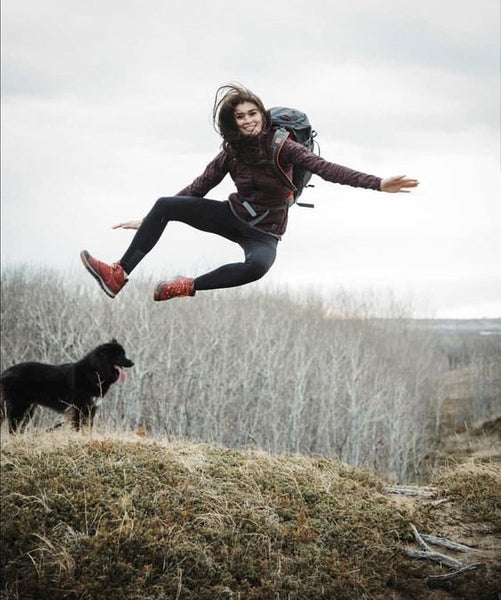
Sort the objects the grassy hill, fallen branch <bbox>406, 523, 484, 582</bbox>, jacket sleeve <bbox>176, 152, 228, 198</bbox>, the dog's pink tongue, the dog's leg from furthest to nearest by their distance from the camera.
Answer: the dog's leg → the dog's pink tongue → fallen branch <bbox>406, 523, 484, 582</bbox> → the grassy hill → jacket sleeve <bbox>176, 152, 228, 198</bbox>

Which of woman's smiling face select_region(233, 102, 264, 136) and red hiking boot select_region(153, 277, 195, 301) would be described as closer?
woman's smiling face select_region(233, 102, 264, 136)

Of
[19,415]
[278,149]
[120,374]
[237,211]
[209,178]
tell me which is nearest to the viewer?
[278,149]

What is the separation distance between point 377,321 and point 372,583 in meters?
44.6

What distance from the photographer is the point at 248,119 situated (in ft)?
13.1

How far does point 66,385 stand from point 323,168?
18.2ft

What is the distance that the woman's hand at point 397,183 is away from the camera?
361cm

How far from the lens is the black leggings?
413 cm

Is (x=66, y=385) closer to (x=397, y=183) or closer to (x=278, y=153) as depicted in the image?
(x=278, y=153)

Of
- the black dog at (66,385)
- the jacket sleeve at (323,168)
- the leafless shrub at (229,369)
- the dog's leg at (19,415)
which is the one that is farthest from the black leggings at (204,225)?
the leafless shrub at (229,369)

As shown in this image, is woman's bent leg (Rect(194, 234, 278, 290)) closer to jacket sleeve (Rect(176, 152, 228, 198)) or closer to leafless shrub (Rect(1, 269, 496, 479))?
jacket sleeve (Rect(176, 152, 228, 198))

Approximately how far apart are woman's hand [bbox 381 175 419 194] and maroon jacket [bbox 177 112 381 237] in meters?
0.31

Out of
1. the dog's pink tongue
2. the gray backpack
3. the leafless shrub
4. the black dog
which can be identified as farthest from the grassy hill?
the leafless shrub

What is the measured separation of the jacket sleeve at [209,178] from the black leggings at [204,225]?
0.20 m

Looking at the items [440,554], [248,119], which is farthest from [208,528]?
[248,119]
